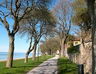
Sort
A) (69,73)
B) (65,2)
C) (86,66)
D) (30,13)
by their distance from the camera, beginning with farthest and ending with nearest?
(65,2) < (30,13) < (69,73) < (86,66)

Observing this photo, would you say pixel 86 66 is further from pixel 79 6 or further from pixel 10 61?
pixel 79 6

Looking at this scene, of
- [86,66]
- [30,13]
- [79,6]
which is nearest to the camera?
[86,66]

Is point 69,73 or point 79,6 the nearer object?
point 69,73

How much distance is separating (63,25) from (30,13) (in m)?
31.6

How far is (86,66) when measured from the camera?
14102mm

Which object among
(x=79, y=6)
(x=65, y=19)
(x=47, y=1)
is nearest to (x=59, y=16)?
(x=65, y=19)

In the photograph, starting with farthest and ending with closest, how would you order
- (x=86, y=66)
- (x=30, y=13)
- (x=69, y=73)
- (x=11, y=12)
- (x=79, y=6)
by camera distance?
1. (x=79, y=6)
2. (x=30, y=13)
3. (x=11, y=12)
4. (x=69, y=73)
5. (x=86, y=66)

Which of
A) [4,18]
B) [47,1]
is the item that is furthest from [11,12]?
[47,1]

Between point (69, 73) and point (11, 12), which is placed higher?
point (11, 12)

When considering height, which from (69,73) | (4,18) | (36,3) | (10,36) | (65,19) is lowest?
(69,73)

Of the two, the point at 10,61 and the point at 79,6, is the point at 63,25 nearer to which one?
the point at 79,6

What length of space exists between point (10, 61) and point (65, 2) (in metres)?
33.4

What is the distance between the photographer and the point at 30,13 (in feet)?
81.7

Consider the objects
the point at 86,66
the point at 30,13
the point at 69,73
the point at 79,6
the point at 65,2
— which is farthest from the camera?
the point at 65,2
